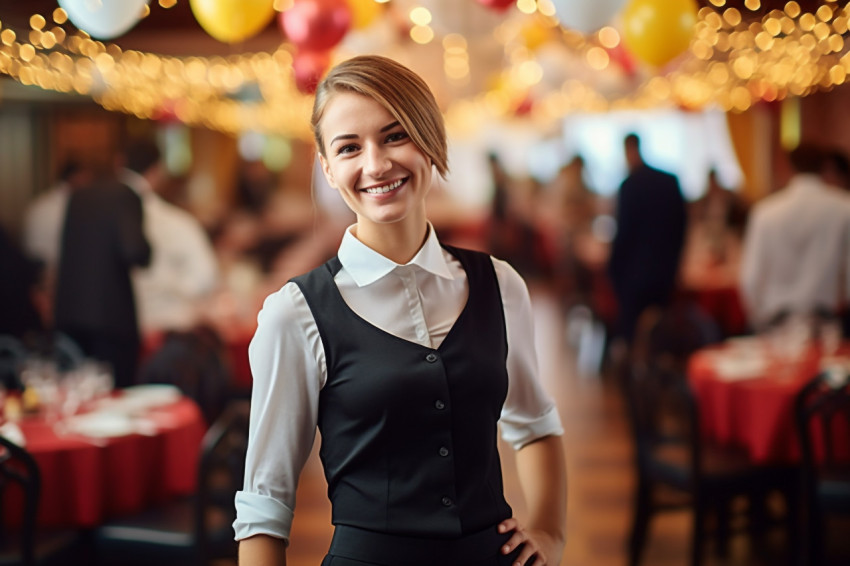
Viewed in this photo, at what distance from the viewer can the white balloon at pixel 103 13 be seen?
3.03m

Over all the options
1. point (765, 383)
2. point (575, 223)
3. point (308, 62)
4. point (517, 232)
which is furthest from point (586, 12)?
point (517, 232)

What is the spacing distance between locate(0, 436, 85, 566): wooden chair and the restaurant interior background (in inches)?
46.4

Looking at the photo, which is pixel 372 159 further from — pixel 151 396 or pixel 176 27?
pixel 176 27

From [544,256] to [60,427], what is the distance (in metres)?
12.1

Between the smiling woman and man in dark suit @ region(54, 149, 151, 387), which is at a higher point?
man in dark suit @ region(54, 149, 151, 387)

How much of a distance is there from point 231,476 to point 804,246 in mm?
3499

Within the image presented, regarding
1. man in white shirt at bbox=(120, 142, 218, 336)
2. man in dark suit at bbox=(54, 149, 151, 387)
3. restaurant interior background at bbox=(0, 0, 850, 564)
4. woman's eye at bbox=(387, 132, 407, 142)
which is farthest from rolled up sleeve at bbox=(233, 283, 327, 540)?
man in white shirt at bbox=(120, 142, 218, 336)

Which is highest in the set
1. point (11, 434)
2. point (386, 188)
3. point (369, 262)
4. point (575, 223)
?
point (575, 223)

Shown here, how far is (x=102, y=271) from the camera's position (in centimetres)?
457

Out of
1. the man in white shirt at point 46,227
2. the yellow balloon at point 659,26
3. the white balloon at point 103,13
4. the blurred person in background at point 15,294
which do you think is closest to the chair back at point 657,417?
the yellow balloon at point 659,26

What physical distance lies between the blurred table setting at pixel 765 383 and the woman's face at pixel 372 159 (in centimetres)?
267

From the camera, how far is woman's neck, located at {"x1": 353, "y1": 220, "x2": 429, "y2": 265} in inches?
57.9

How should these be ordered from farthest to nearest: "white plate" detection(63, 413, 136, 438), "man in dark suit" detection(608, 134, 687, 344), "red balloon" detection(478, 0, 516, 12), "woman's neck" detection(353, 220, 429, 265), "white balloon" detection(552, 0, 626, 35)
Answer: "man in dark suit" detection(608, 134, 687, 344) < "red balloon" detection(478, 0, 516, 12) < "white balloon" detection(552, 0, 626, 35) < "white plate" detection(63, 413, 136, 438) < "woman's neck" detection(353, 220, 429, 265)

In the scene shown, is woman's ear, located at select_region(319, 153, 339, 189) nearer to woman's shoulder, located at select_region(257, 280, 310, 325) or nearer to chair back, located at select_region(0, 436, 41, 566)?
woman's shoulder, located at select_region(257, 280, 310, 325)
